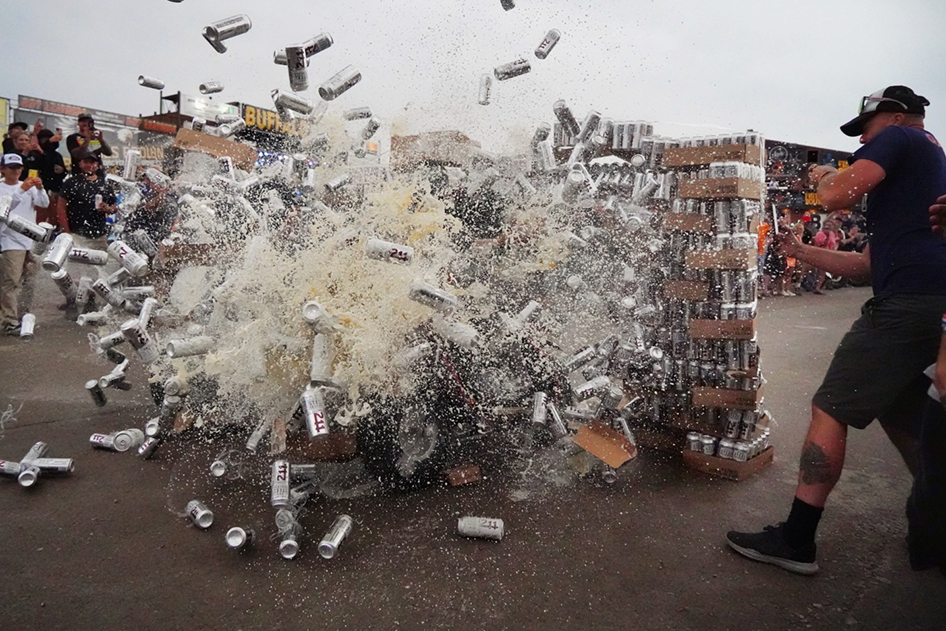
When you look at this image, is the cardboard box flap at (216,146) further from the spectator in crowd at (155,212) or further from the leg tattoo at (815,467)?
the leg tattoo at (815,467)

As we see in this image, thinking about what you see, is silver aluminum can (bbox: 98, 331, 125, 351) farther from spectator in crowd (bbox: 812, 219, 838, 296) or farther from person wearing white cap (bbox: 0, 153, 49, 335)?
spectator in crowd (bbox: 812, 219, 838, 296)

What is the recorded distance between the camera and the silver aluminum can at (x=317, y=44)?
4022 millimetres

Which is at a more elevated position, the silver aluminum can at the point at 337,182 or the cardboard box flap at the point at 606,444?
the silver aluminum can at the point at 337,182

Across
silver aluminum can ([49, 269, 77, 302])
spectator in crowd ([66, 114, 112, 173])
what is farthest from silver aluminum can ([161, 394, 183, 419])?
spectator in crowd ([66, 114, 112, 173])

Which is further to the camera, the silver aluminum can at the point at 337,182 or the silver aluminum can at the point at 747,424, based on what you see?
the silver aluminum can at the point at 337,182

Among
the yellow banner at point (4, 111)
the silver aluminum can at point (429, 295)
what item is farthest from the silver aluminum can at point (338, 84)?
the yellow banner at point (4, 111)

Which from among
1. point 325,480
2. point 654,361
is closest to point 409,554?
point 325,480

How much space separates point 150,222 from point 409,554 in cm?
445

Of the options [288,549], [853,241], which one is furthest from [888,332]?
[853,241]

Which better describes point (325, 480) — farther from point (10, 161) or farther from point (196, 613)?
point (10, 161)

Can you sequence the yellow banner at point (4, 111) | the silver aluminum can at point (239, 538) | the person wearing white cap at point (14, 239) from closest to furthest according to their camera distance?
the silver aluminum can at point (239, 538) → the person wearing white cap at point (14, 239) → the yellow banner at point (4, 111)

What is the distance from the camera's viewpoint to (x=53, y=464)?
3.62 meters

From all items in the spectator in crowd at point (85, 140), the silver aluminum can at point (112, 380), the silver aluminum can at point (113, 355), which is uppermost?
the spectator in crowd at point (85, 140)

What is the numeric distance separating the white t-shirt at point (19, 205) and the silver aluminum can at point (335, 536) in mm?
6506
